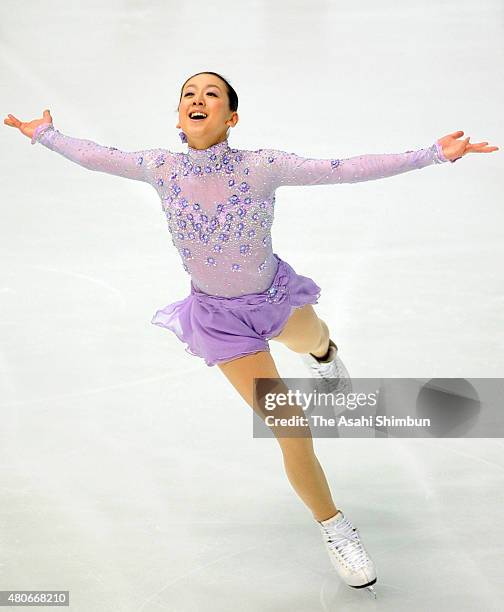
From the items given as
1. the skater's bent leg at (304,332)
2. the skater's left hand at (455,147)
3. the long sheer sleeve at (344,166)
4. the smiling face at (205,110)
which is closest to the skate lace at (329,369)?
the skater's bent leg at (304,332)

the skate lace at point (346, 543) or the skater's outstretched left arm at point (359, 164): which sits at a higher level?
the skater's outstretched left arm at point (359, 164)

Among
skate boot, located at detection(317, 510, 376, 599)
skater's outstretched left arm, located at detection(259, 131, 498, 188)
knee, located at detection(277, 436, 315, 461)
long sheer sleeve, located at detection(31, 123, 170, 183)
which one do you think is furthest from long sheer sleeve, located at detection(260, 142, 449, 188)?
skate boot, located at detection(317, 510, 376, 599)

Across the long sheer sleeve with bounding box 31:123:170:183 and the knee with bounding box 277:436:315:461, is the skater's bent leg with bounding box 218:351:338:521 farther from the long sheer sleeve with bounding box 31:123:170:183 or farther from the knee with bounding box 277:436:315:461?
the long sheer sleeve with bounding box 31:123:170:183

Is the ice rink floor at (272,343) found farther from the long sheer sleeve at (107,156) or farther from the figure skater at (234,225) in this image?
the long sheer sleeve at (107,156)

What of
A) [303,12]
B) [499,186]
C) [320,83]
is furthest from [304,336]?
[303,12]

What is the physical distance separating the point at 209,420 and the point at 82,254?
156 cm

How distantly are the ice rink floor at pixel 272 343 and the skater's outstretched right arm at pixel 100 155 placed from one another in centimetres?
113

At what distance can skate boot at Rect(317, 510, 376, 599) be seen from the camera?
3014 millimetres

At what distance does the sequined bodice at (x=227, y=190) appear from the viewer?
294 centimetres

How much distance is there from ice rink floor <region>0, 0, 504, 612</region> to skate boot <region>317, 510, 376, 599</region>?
63 millimetres

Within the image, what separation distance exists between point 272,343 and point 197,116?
1.71 metres

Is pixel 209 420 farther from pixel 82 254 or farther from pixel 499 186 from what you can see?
pixel 499 186

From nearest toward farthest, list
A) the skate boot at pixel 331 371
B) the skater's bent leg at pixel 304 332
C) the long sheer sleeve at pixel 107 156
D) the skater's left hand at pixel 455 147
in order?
the skater's left hand at pixel 455 147
the long sheer sleeve at pixel 107 156
the skater's bent leg at pixel 304 332
the skate boot at pixel 331 371

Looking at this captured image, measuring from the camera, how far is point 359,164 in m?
2.88
